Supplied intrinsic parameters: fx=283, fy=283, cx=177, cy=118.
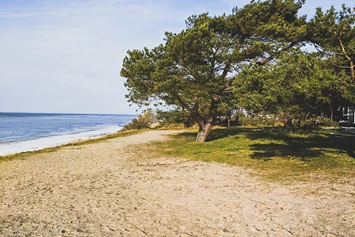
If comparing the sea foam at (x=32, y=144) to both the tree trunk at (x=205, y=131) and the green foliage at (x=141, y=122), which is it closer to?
the green foliage at (x=141, y=122)

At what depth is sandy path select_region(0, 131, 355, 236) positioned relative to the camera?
19.1 feet

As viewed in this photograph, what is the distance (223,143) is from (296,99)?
9552 mm

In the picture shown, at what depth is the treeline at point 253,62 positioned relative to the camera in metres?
10.4

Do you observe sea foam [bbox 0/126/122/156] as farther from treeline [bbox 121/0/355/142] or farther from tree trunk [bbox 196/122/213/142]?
tree trunk [bbox 196/122/213/142]

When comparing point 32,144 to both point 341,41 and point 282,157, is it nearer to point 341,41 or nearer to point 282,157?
point 282,157

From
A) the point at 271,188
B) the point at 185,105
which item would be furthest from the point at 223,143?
the point at 271,188

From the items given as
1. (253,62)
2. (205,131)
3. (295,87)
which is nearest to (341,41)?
(295,87)

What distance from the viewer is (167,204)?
24.7 feet

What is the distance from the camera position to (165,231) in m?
5.72

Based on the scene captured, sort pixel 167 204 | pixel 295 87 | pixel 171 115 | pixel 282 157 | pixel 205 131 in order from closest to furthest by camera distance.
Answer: pixel 167 204
pixel 295 87
pixel 282 157
pixel 205 131
pixel 171 115

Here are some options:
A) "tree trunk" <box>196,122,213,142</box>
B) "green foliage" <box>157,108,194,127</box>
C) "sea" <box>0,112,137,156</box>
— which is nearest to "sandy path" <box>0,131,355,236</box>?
"tree trunk" <box>196,122,213,142</box>

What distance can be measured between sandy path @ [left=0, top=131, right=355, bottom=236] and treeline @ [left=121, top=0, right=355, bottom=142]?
345 centimetres

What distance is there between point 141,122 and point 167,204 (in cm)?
3629

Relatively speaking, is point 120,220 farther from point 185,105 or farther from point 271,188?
point 185,105
